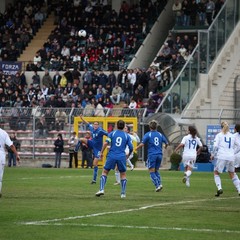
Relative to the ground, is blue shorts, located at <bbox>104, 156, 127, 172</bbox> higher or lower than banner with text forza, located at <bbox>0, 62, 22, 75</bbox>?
lower

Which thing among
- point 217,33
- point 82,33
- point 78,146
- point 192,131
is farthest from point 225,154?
point 82,33

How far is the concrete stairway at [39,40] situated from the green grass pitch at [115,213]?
3157 cm

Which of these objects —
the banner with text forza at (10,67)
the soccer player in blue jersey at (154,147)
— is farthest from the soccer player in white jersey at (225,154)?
the banner with text forza at (10,67)

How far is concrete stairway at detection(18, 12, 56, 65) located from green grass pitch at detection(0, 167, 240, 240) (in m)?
31.6

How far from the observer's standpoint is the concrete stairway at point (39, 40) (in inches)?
2379

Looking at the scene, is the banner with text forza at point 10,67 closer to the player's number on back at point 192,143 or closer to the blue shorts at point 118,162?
the player's number on back at point 192,143

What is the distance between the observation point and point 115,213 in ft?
63.5

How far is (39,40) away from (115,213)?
141ft

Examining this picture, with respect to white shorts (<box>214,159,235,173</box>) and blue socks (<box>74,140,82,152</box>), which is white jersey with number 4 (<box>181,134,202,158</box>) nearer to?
white shorts (<box>214,159,235,173</box>)

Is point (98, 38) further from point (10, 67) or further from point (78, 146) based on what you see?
point (78, 146)

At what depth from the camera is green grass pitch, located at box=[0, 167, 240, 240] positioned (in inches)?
626

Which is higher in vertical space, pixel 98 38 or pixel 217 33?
pixel 98 38

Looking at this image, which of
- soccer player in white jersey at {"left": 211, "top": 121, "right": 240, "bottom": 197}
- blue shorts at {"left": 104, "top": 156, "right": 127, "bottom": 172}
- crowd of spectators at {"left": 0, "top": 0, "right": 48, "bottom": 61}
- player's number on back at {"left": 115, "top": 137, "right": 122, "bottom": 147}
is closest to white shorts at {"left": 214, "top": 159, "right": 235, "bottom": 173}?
soccer player in white jersey at {"left": 211, "top": 121, "right": 240, "bottom": 197}

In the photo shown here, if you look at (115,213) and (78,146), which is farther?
(78,146)
